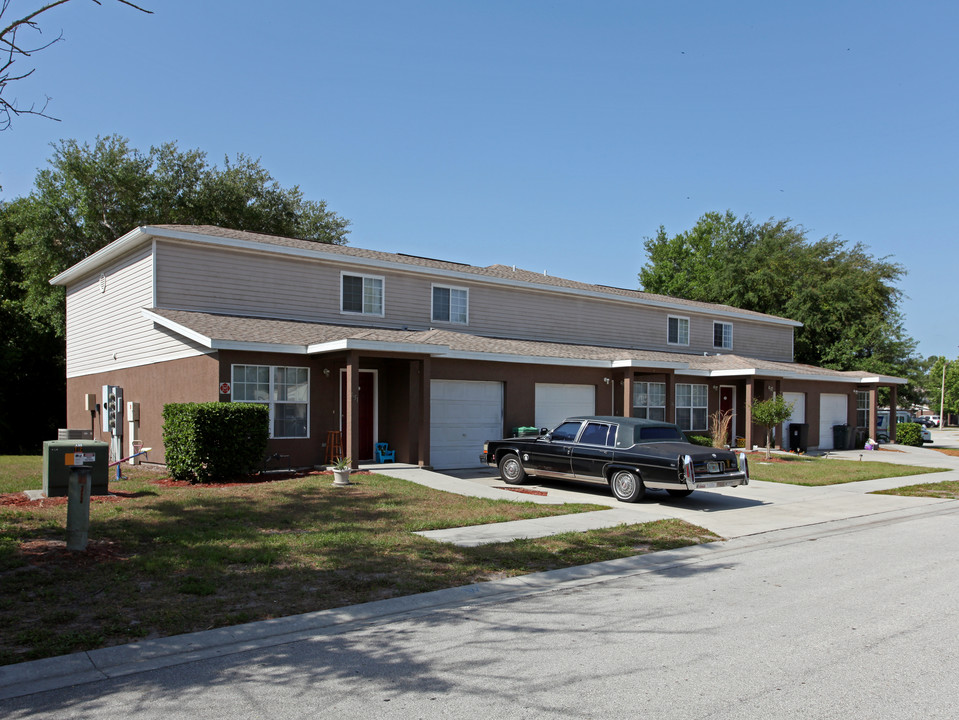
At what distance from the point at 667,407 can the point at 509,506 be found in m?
12.1

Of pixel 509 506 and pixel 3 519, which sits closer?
pixel 3 519

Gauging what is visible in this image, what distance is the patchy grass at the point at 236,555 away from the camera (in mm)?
6352

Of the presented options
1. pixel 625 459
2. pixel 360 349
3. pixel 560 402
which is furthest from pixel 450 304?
pixel 625 459

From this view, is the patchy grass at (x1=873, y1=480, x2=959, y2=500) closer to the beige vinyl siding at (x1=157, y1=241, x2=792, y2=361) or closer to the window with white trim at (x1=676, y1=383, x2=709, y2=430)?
the window with white trim at (x1=676, y1=383, x2=709, y2=430)

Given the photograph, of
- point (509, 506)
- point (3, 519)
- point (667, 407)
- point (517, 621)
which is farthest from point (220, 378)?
point (667, 407)

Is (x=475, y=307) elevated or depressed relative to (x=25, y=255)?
depressed

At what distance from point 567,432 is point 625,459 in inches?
64.1

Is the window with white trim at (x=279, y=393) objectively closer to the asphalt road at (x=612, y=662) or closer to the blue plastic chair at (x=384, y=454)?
the blue plastic chair at (x=384, y=454)

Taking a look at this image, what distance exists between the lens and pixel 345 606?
22.4 feet

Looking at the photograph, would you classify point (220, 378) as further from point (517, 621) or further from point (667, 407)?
point (667, 407)

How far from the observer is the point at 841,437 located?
1186 inches

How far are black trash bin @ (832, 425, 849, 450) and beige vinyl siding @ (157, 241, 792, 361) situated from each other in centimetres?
630

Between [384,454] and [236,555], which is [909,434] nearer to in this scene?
[384,454]

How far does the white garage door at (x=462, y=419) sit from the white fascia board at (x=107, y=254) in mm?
8292
